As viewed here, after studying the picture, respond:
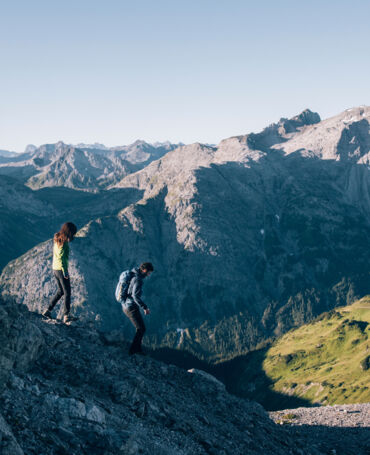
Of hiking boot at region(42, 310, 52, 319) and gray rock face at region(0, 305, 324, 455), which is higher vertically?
hiking boot at region(42, 310, 52, 319)

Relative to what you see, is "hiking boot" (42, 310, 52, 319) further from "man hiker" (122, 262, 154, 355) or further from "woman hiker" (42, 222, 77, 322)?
"man hiker" (122, 262, 154, 355)

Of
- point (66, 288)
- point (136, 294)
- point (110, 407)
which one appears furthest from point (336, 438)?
point (66, 288)

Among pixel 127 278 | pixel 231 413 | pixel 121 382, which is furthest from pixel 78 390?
pixel 231 413

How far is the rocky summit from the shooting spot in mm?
15055

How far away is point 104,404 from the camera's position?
20172 millimetres

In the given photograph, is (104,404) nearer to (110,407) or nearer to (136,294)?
(110,407)

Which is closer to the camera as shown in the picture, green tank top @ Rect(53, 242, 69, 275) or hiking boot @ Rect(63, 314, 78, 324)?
green tank top @ Rect(53, 242, 69, 275)

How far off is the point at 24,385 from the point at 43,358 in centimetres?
593

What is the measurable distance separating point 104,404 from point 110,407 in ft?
1.13

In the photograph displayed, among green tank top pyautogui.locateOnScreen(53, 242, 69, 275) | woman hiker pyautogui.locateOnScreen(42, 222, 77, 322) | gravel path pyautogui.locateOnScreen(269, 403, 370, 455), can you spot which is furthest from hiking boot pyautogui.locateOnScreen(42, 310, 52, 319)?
gravel path pyautogui.locateOnScreen(269, 403, 370, 455)

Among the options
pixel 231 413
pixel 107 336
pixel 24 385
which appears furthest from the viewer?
pixel 107 336

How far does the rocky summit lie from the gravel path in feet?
5.46

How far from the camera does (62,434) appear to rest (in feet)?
48.5

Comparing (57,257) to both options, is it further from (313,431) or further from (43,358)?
(313,431)
